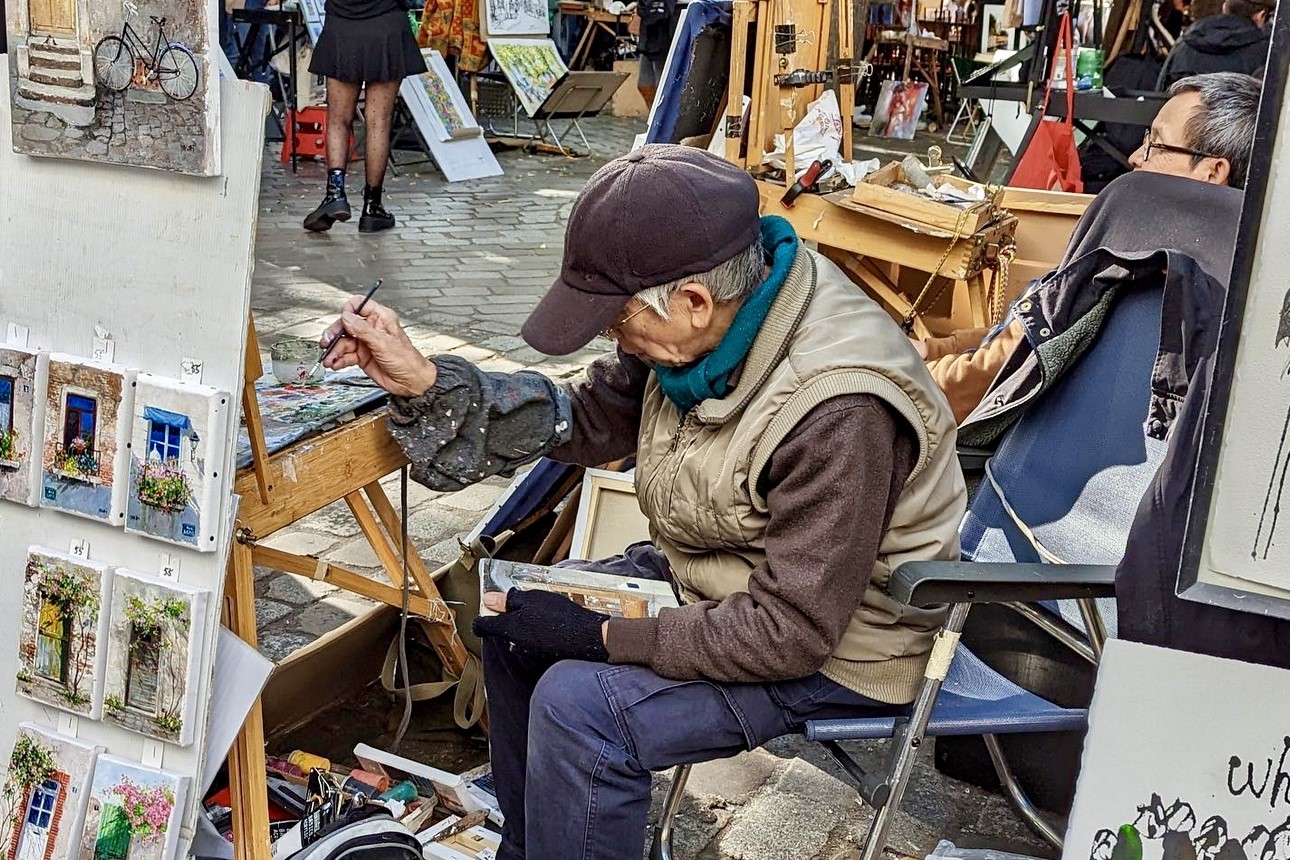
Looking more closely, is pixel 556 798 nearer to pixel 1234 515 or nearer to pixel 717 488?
pixel 717 488

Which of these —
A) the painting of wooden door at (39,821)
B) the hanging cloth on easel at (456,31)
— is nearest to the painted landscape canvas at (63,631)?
the painting of wooden door at (39,821)

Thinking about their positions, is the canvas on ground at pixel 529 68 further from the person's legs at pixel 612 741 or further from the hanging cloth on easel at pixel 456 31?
the person's legs at pixel 612 741

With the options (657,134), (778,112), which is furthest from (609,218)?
(778,112)

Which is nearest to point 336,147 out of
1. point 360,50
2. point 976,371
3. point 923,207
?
point 360,50

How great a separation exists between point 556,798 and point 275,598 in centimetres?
164

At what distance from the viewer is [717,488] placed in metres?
1.92

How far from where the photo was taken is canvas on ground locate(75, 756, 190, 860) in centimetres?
183

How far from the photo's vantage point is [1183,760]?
1.37 meters

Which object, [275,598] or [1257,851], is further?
[275,598]

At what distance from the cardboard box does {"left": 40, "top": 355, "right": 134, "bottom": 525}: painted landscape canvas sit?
8.24ft

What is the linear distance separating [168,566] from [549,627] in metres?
0.52

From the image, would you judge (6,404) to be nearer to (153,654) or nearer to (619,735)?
(153,654)

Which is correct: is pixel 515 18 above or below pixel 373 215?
above

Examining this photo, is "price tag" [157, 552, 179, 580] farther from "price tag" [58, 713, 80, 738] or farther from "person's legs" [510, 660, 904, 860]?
"person's legs" [510, 660, 904, 860]
